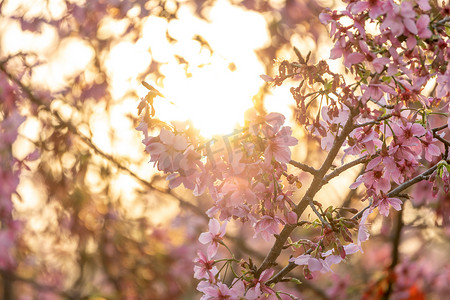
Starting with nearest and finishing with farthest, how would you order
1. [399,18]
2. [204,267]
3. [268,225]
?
[399,18] → [268,225] → [204,267]

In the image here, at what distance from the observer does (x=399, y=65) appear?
1410 millimetres

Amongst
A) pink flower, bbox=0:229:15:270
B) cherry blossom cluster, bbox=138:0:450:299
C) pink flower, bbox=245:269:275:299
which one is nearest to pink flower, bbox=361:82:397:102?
cherry blossom cluster, bbox=138:0:450:299

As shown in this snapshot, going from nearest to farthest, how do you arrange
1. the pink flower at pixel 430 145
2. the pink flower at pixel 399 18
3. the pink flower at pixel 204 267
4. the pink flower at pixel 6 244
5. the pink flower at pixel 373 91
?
the pink flower at pixel 399 18
the pink flower at pixel 373 91
the pink flower at pixel 430 145
the pink flower at pixel 204 267
the pink flower at pixel 6 244

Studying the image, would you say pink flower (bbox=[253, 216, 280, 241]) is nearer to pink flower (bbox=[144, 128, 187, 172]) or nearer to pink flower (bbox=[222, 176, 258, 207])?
pink flower (bbox=[222, 176, 258, 207])

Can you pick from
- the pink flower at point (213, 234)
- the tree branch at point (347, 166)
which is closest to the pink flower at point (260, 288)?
the pink flower at point (213, 234)

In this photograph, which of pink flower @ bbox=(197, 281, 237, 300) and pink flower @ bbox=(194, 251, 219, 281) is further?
pink flower @ bbox=(194, 251, 219, 281)

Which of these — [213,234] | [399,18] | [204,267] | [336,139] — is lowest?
[204,267]

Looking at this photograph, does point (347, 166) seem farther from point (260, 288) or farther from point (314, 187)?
point (260, 288)

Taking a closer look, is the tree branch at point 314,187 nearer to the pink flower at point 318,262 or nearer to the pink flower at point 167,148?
the pink flower at point 318,262

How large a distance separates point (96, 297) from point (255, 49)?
9.35ft

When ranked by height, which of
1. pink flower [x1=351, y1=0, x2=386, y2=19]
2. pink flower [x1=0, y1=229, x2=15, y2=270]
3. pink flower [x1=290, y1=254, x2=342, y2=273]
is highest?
pink flower [x1=0, y1=229, x2=15, y2=270]

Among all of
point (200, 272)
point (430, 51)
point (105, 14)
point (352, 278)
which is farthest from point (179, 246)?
point (430, 51)

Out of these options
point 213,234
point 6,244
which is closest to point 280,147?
point 213,234

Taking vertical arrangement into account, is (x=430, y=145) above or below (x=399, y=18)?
below
